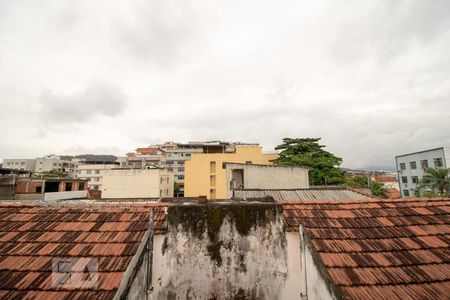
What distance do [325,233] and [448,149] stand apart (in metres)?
43.0

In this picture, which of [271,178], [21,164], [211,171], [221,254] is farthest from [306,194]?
[21,164]

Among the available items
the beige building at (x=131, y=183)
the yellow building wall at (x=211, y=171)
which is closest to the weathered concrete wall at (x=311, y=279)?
the yellow building wall at (x=211, y=171)

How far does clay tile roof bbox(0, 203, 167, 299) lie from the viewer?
3361 mm

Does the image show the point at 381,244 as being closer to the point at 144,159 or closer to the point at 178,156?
the point at 178,156

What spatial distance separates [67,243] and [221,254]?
2.90 m

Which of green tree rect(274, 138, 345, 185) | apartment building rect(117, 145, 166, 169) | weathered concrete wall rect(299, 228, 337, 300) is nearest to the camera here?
weathered concrete wall rect(299, 228, 337, 300)

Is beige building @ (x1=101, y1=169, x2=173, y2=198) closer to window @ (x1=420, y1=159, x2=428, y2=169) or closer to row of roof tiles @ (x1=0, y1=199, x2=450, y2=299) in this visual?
row of roof tiles @ (x1=0, y1=199, x2=450, y2=299)

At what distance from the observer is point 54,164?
82875 mm

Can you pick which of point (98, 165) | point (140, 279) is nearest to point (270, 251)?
point (140, 279)

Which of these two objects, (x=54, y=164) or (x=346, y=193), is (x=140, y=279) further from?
(x=54, y=164)

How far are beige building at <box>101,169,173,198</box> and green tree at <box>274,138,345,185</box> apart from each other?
63.0 ft

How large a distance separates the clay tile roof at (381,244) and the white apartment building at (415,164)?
38435 mm

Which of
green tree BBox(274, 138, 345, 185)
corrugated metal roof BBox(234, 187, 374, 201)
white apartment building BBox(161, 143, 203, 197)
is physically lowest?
corrugated metal roof BBox(234, 187, 374, 201)

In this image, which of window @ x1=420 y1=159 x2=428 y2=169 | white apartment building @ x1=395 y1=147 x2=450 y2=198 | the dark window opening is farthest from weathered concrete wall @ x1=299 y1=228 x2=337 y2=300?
window @ x1=420 y1=159 x2=428 y2=169
